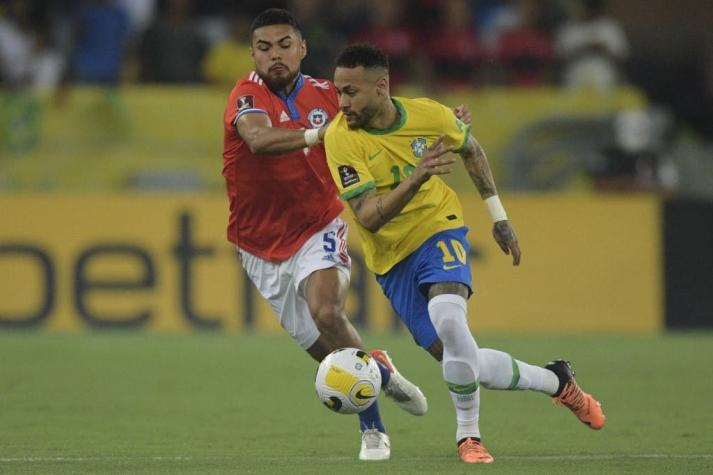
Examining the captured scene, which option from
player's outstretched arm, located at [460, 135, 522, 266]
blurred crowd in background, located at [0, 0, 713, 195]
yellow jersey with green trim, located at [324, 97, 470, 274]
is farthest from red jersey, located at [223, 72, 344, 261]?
blurred crowd in background, located at [0, 0, 713, 195]

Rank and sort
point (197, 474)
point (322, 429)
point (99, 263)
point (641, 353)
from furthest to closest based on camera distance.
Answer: point (99, 263)
point (641, 353)
point (322, 429)
point (197, 474)

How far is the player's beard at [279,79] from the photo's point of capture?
27.5ft

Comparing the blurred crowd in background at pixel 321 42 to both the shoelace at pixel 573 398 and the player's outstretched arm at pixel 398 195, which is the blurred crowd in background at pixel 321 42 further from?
the player's outstretched arm at pixel 398 195

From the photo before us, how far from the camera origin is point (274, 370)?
12.8m

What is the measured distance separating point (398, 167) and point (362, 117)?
0.32 m

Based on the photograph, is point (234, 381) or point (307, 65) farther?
point (307, 65)

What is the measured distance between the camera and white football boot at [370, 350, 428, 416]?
26.9 ft

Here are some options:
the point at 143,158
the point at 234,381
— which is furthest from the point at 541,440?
the point at 143,158

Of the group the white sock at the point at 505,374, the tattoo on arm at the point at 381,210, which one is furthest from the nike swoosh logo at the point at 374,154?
the white sock at the point at 505,374

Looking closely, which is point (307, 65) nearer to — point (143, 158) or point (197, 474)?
point (143, 158)

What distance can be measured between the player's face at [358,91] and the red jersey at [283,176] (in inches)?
38.4

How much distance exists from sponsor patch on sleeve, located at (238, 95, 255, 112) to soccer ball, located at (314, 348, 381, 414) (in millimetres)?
1565

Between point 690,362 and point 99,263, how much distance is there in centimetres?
618

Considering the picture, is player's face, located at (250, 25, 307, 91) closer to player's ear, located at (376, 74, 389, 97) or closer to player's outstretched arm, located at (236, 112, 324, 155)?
player's outstretched arm, located at (236, 112, 324, 155)
